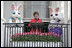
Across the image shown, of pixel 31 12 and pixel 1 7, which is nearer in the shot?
pixel 1 7

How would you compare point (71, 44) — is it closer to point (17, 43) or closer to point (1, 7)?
point (17, 43)

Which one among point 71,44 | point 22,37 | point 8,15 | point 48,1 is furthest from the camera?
point 48,1

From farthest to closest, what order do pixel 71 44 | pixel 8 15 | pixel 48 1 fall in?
pixel 48 1 < pixel 8 15 < pixel 71 44

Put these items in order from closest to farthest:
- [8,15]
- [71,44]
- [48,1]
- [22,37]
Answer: [71,44] → [22,37] → [8,15] → [48,1]

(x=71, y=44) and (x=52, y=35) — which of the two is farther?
(x=52, y=35)

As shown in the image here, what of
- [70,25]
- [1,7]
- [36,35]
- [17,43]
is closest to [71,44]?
[70,25]

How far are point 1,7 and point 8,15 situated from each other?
6.33ft

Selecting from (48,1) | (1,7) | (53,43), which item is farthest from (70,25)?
(48,1)

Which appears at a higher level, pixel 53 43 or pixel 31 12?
pixel 31 12

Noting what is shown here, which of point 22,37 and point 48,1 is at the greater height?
point 48,1

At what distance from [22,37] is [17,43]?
0.24 metres

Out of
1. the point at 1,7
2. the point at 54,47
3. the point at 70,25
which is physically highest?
the point at 1,7

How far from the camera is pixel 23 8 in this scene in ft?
29.7

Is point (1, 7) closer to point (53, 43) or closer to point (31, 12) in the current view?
point (53, 43)
